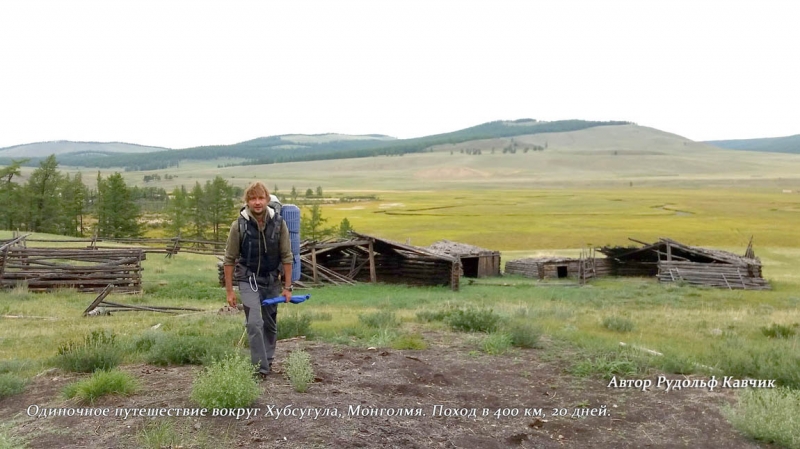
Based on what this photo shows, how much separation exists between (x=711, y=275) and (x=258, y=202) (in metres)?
24.6

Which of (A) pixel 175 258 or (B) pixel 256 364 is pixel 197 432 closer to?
(B) pixel 256 364

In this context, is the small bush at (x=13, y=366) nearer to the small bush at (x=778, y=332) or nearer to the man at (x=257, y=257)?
the man at (x=257, y=257)

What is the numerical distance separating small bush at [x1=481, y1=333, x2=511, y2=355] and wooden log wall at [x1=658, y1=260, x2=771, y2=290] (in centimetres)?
2024

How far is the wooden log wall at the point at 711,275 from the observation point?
24969 millimetres

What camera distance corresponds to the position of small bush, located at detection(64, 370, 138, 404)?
18.5ft

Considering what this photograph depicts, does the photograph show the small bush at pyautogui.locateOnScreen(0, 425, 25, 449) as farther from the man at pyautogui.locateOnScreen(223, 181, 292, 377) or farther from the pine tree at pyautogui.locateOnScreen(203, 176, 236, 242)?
the pine tree at pyautogui.locateOnScreen(203, 176, 236, 242)

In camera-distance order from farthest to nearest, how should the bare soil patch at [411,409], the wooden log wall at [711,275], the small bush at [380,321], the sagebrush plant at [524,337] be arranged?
the wooden log wall at [711,275] < the small bush at [380,321] < the sagebrush plant at [524,337] < the bare soil patch at [411,409]

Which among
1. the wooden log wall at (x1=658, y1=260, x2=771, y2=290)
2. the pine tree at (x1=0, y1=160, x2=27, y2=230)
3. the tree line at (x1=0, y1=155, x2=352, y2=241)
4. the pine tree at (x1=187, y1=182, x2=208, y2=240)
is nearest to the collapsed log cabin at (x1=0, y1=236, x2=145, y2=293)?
the wooden log wall at (x1=658, y1=260, x2=771, y2=290)

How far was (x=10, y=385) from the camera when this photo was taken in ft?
19.9

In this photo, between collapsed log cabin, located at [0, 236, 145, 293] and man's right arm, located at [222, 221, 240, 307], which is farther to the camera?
collapsed log cabin, located at [0, 236, 145, 293]

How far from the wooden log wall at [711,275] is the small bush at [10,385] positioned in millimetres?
25204

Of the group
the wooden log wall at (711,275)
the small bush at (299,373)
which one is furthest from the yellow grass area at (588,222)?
the small bush at (299,373)

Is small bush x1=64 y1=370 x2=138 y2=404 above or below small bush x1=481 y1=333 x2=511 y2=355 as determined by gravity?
above

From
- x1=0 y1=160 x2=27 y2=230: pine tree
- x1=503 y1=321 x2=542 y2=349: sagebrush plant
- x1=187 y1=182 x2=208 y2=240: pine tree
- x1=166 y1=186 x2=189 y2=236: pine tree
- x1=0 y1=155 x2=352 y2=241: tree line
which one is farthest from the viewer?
x1=187 y1=182 x2=208 y2=240: pine tree
